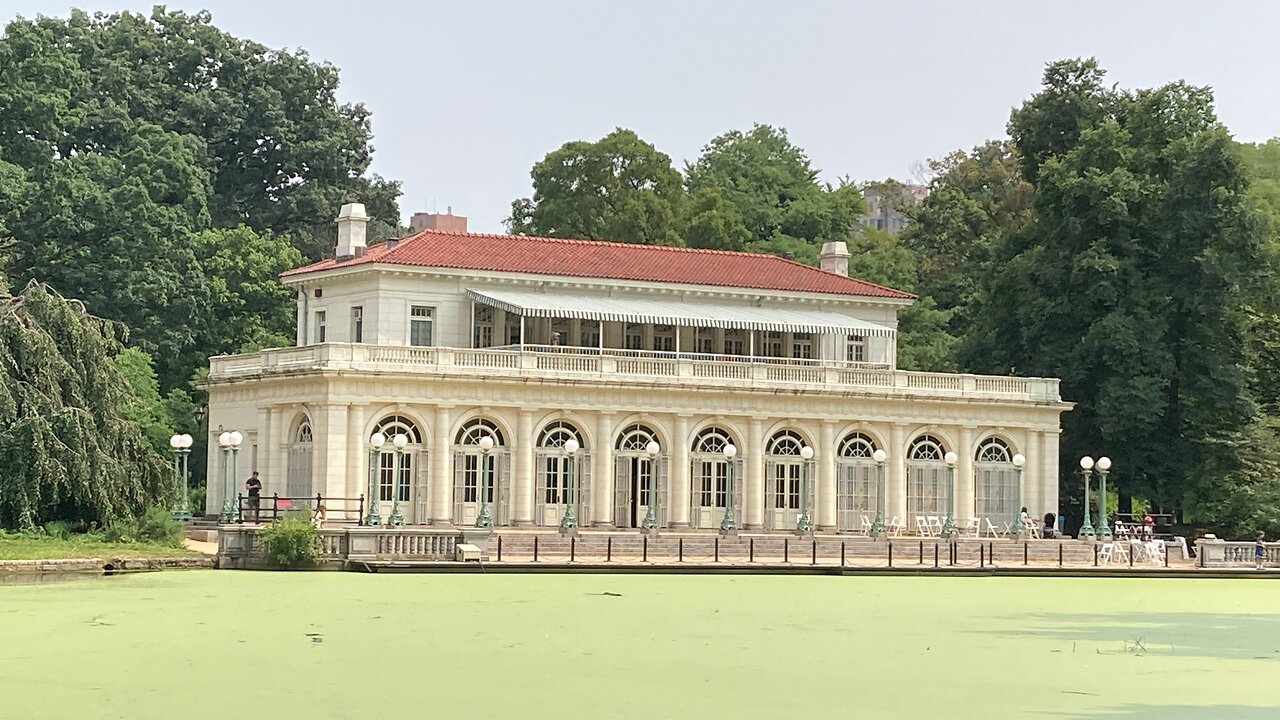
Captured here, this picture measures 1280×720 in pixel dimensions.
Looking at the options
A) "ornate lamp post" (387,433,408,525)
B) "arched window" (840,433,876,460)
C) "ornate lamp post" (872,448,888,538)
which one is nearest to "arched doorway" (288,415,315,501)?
"ornate lamp post" (387,433,408,525)

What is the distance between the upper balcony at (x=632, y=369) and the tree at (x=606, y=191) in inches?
753

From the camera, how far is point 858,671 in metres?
23.7

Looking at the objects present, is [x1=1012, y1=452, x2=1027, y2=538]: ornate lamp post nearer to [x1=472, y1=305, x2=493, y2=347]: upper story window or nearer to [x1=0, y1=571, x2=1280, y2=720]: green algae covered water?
[x1=472, y1=305, x2=493, y2=347]: upper story window

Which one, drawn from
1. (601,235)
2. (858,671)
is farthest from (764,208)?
(858,671)

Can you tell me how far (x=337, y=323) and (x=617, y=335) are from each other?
6.65m

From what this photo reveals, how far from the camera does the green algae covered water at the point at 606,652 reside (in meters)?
20.6

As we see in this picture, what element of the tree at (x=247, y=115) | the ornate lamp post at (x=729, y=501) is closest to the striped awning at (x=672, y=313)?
the ornate lamp post at (x=729, y=501)

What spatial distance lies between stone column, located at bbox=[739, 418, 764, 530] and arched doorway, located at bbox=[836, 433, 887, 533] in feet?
6.89

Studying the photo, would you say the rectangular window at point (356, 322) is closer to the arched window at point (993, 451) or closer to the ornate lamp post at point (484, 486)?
the ornate lamp post at point (484, 486)

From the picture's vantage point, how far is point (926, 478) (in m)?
56.8

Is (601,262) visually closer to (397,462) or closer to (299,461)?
(397,462)

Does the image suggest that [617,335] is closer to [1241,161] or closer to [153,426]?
[153,426]

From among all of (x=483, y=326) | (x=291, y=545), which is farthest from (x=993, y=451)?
(x=291, y=545)

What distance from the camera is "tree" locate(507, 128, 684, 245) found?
75.9 metres
